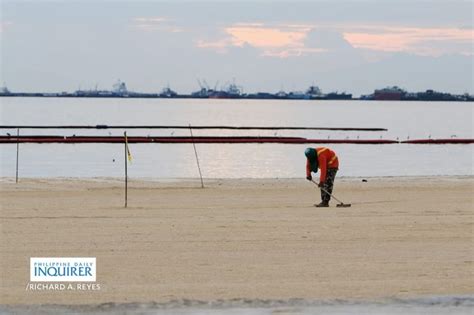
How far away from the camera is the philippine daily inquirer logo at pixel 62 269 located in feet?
38.0

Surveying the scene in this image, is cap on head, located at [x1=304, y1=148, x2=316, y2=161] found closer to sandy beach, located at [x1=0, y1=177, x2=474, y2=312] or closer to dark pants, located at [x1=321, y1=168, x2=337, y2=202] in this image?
dark pants, located at [x1=321, y1=168, x2=337, y2=202]

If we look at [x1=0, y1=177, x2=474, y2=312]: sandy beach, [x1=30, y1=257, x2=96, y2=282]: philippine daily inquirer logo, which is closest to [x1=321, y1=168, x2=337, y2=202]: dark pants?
[x1=0, y1=177, x2=474, y2=312]: sandy beach

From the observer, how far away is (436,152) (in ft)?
179

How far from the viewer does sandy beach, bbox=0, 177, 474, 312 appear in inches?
438

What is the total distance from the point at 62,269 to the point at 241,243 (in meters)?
2.99

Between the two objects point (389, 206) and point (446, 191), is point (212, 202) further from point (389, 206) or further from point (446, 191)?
point (446, 191)

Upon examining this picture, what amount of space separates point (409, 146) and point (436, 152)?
200 inches

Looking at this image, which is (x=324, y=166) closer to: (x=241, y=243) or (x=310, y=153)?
(x=310, y=153)

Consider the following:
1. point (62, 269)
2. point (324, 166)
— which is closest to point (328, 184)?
point (324, 166)

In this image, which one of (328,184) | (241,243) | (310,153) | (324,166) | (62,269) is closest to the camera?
(62,269)

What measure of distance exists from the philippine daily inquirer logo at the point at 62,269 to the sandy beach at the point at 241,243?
135 millimetres

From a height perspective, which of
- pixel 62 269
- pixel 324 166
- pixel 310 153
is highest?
pixel 310 153

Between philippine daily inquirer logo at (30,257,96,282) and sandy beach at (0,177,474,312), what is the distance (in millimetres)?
135

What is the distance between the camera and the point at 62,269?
Answer: 12.1 meters
